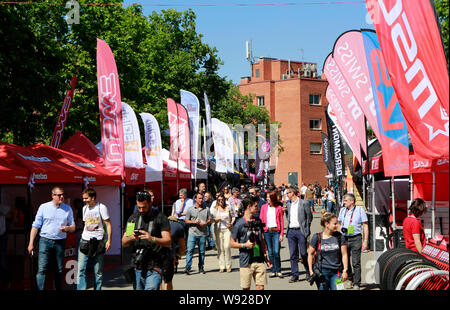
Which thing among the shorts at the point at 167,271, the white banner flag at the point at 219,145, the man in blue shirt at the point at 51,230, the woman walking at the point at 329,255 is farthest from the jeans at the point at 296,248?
the white banner flag at the point at 219,145

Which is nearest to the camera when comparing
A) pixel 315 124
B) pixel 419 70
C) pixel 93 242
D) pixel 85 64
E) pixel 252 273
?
pixel 419 70

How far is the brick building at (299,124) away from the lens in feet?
243

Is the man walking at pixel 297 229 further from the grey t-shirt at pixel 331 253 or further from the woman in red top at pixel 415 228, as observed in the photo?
the grey t-shirt at pixel 331 253

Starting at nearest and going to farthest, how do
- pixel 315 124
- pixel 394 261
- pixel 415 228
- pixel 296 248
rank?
pixel 394 261
pixel 415 228
pixel 296 248
pixel 315 124

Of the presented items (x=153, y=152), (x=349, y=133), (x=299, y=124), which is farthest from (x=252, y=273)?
(x=299, y=124)

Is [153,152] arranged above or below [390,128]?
above

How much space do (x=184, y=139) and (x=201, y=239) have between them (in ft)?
24.7

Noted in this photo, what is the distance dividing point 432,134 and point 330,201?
28595 mm

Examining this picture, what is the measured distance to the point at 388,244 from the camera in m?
15.2

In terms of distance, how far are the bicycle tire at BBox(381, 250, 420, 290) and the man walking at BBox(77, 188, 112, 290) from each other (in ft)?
14.4

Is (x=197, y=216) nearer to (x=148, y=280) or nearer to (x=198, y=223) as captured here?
(x=198, y=223)

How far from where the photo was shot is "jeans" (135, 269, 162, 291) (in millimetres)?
7309

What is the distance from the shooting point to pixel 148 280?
289 inches

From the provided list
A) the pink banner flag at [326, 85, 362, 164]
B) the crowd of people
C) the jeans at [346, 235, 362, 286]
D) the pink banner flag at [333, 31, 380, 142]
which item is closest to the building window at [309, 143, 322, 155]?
the pink banner flag at [326, 85, 362, 164]
